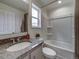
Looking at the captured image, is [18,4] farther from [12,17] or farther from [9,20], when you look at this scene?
[9,20]

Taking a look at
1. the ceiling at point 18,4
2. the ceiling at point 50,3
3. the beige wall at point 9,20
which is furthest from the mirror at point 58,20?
the beige wall at point 9,20

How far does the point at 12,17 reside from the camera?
154 cm

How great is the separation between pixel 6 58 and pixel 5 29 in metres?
0.75

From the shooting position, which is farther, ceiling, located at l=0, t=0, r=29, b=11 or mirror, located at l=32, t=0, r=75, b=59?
mirror, located at l=32, t=0, r=75, b=59

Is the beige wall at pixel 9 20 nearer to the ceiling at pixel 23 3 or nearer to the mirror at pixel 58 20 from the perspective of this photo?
the ceiling at pixel 23 3

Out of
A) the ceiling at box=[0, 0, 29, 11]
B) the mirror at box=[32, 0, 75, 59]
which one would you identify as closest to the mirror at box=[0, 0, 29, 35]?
the ceiling at box=[0, 0, 29, 11]

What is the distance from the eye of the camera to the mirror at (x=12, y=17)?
1.31 metres

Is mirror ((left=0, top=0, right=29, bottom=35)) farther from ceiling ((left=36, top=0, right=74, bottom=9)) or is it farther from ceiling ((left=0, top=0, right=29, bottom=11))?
ceiling ((left=36, top=0, right=74, bottom=9))

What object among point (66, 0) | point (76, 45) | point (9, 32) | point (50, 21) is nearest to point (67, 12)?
point (66, 0)

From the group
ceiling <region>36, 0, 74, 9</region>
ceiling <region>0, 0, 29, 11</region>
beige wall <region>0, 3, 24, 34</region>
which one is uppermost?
ceiling <region>36, 0, 74, 9</region>

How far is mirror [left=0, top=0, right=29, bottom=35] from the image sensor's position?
131 centimetres

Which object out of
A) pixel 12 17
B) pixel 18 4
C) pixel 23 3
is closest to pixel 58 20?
pixel 23 3

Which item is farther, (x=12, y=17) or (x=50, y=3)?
(x=50, y=3)

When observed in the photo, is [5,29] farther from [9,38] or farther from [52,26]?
[52,26]
